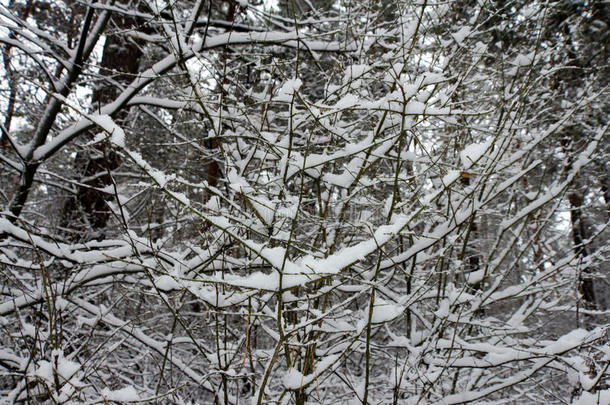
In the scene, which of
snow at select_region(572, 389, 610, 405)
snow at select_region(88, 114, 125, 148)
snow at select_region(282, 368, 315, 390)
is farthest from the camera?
snow at select_region(572, 389, 610, 405)

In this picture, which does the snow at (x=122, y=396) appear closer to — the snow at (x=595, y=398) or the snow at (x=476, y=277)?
the snow at (x=595, y=398)

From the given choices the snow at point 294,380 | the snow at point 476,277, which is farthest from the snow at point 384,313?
the snow at point 476,277

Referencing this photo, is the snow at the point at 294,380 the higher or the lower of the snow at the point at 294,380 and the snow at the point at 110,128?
the lower

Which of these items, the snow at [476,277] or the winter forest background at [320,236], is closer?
the winter forest background at [320,236]

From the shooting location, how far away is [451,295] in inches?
93.1

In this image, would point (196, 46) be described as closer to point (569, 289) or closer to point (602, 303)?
point (569, 289)

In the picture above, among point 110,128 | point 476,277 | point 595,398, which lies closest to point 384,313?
point 595,398

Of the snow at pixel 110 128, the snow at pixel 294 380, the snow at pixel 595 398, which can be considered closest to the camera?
the snow at pixel 110 128

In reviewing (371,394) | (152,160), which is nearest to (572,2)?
(371,394)

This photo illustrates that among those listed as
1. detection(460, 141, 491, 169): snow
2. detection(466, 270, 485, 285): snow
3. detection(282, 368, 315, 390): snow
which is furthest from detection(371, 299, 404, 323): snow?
detection(466, 270, 485, 285): snow

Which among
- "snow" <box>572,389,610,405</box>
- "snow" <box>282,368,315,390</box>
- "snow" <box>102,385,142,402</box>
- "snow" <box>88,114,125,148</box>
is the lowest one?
"snow" <box>102,385,142,402</box>

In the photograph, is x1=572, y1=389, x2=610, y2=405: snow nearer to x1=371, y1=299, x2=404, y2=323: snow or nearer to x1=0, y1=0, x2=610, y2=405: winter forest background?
x1=0, y1=0, x2=610, y2=405: winter forest background

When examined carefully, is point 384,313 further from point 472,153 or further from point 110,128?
point 110,128

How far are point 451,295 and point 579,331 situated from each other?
0.69 m
